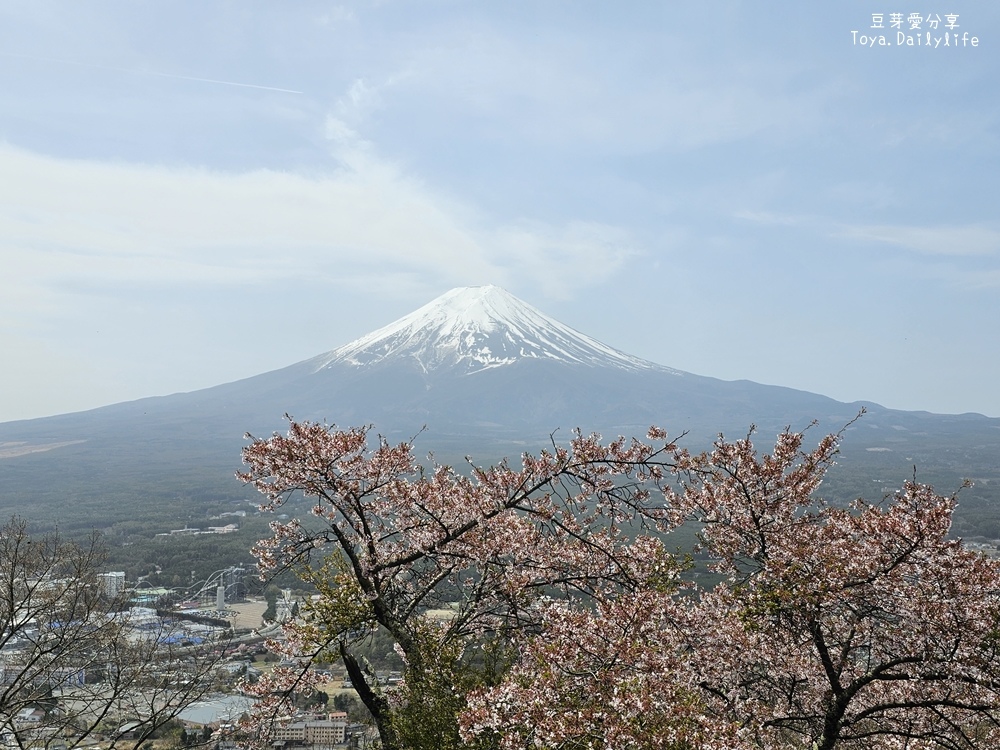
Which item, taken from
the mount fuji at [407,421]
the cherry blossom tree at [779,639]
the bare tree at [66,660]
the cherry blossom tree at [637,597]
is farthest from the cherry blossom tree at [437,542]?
the mount fuji at [407,421]

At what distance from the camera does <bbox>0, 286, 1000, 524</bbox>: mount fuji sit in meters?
102

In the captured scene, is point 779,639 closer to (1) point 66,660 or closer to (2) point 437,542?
(2) point 437,542

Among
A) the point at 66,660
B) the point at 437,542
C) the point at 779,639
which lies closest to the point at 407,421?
the point at 66,660

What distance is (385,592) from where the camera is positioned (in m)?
5.43

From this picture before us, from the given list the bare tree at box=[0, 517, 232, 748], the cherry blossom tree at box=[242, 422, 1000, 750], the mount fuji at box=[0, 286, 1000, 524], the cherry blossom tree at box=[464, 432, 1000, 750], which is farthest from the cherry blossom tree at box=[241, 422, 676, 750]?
the mount fuji at box=[0, 286, 1000, 524]

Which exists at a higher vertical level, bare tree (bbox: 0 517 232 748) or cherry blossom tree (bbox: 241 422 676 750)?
cherry blossom tree (bbox: 241 422 676 750)

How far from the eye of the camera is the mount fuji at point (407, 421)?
10200 centimetres

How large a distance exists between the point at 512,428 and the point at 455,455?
2438 inches

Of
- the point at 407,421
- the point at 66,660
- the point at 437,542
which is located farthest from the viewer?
the point at 407,421

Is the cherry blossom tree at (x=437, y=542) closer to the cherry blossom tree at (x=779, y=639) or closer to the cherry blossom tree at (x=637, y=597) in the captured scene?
the cherry blossom tree at (x=637, y=597)

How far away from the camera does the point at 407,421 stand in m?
161

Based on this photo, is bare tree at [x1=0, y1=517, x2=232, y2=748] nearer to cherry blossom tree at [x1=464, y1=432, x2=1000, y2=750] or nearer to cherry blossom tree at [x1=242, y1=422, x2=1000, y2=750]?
cherry blossom tree at [x1=242, y1=422, x2=1000, y2=750]

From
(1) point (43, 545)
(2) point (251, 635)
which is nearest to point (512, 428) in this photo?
(2) point (251, 635)

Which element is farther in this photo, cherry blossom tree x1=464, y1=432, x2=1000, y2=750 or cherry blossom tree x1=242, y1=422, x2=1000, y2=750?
cherry blossom tree x1=242, y1=422, x2=1000, y2=750
